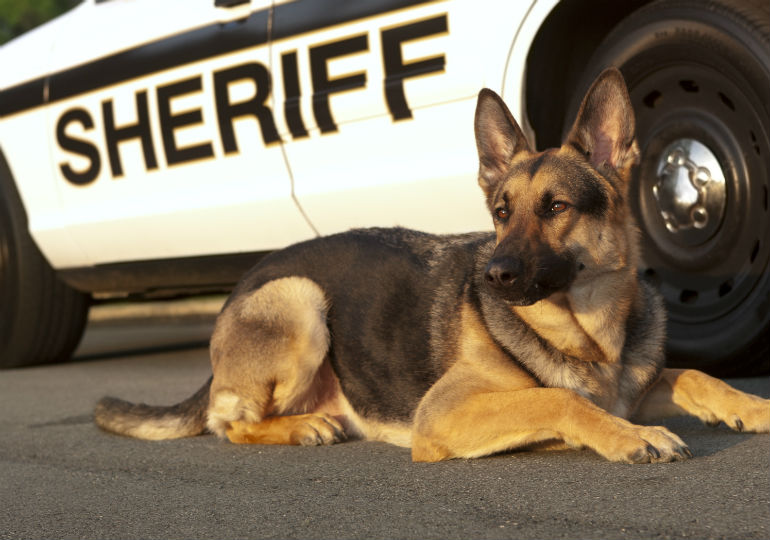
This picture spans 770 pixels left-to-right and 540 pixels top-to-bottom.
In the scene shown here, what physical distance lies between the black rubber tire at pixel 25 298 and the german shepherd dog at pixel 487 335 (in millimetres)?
2439

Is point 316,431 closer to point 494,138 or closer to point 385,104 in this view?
point 494,138

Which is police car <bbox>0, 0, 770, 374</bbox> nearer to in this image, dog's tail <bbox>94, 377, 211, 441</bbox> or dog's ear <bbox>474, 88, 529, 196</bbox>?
dog's ear <bbox>474, 88, 529, 196</bbox>

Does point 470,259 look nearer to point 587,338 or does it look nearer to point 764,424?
point 587,338

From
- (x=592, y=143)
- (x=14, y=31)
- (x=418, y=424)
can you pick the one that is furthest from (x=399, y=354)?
(x=14, y=31)

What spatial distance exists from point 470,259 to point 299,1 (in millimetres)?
1721

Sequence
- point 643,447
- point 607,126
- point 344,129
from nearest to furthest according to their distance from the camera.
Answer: point 643,447, point 607,126, point 344,129

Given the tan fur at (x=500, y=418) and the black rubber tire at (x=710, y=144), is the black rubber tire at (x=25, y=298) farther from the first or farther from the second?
the tan fur at (x=500, y=418)

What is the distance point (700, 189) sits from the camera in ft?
14.1

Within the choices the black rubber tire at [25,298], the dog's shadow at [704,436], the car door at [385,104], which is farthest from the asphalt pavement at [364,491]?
the black rubber tire at [25,298]

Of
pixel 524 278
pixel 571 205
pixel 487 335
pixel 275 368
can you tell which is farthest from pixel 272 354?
pixel 571 205

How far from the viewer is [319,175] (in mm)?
5055

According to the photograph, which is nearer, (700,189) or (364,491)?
(364,491)

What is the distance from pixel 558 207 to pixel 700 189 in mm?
978

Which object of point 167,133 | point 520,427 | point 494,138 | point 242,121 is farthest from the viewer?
point 167,133
